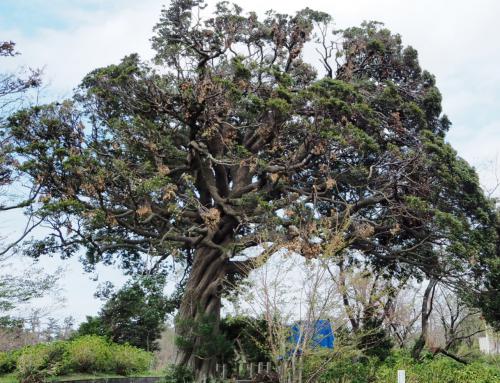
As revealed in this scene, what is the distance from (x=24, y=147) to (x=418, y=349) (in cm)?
1185

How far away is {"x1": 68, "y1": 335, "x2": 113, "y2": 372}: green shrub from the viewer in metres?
12.2

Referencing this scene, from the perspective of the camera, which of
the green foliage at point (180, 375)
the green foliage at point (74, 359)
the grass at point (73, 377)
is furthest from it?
the green foliage at point (180, 375)

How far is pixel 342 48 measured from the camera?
537 inches

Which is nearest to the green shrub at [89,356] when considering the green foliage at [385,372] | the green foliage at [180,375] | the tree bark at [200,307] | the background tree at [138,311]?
the tree bark at [200,307]

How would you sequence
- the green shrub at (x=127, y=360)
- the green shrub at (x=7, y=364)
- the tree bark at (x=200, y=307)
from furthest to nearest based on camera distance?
the green shrub at (x=127, y=360), the tree bark at (x=200, y=307), the green shrub at (x=7, y=364)

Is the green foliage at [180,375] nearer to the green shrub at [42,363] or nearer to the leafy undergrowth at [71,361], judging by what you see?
the leafy undergrowth at [71,361]

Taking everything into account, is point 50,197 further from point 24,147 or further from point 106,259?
point 106,259

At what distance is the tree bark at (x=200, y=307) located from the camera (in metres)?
12.1

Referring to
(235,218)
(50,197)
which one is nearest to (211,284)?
(235,218)

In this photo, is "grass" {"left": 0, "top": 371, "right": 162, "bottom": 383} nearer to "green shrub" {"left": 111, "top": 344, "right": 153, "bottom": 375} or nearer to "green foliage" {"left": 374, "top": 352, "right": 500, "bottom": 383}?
"green shrub" {"left": 111, "top": 344, "right": 153, "bottom": 375}

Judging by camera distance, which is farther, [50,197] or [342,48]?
[342,48]

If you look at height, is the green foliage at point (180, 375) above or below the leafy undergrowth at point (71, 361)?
below

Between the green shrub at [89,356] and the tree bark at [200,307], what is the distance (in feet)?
6.38

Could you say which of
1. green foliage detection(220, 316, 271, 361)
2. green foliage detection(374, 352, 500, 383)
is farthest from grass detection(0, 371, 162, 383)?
green foliage detection(374, 352, 500, 383)
